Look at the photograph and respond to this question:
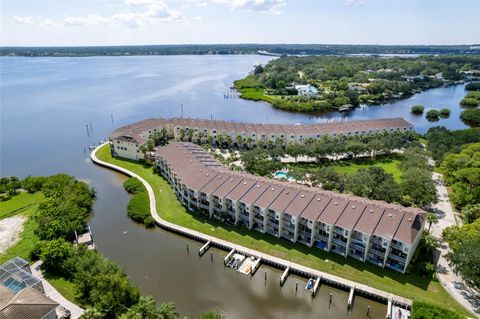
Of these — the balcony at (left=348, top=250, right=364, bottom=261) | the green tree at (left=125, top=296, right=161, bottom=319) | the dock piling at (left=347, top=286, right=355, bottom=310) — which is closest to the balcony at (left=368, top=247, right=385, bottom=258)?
the balcony at (left=348, top=250, right=364, bottom=261)

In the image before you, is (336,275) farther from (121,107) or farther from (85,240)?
(121,107)

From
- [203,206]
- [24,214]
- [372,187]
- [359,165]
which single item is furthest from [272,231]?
[24,214]

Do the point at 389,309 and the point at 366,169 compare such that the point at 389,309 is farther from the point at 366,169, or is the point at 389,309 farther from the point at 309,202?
the point at 366,169

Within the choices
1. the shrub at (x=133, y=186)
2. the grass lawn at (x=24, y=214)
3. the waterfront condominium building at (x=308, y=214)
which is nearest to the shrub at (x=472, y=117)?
the waterfront condominium building at (x=308, y=214)

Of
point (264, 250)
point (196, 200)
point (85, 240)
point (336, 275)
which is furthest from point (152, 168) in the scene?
point (336, 275)

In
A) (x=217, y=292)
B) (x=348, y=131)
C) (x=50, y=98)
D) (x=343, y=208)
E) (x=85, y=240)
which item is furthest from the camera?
(x=50, y=98)

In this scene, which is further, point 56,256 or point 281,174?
point 281,174
